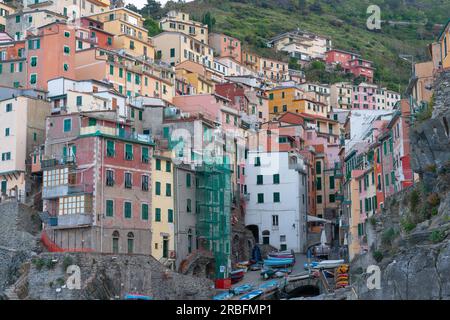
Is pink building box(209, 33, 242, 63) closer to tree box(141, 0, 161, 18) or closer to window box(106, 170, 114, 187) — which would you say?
tree box(141, 0, 161, 18)

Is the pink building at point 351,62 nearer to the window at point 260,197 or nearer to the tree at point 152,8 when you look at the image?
the tree at point 152,8

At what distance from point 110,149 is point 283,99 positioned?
62.7 meters

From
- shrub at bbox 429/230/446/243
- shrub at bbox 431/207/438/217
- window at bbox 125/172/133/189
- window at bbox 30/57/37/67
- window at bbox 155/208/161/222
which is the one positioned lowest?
shrub at bbox 429/230/446/243

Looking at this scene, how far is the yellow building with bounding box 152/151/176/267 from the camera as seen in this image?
234 ft

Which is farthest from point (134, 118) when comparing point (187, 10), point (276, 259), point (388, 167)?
point (187, 10)


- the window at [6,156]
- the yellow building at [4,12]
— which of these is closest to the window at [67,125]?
the window at [6,156]

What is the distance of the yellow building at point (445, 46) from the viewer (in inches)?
2226

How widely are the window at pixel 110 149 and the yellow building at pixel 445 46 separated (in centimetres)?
2627

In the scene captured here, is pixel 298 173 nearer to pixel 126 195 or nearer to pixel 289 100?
pixel 126 195

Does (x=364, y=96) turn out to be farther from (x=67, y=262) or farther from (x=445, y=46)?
(x=67, y=262)

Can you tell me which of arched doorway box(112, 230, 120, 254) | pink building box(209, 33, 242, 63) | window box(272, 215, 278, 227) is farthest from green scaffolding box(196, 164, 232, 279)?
pink building box(209, 33, 242, 63)

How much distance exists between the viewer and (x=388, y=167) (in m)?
68.6

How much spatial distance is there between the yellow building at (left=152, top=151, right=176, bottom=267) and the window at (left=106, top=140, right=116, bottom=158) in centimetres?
436
